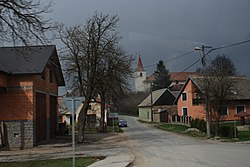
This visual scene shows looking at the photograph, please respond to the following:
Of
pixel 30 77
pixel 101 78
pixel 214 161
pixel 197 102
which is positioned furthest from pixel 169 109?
pixel 214 161

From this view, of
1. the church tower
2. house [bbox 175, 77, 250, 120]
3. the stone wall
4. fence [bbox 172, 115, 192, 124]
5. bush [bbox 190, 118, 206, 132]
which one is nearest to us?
the stone wall

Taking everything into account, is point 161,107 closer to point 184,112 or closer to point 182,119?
point 182,119

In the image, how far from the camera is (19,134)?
27094 mm

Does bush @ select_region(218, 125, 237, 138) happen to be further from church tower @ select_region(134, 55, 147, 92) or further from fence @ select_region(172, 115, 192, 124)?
church tower @ select_region(134, 55, 147, 92)

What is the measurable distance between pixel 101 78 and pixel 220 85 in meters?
11.1

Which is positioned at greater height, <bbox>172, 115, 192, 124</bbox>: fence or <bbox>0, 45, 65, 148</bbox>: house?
<bbox>0, 45, 65, 148</bbox>: house

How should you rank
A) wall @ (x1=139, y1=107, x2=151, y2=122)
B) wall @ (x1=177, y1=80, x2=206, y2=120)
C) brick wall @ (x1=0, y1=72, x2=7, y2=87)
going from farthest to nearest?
wall @ (x1=139, y1=107, x2=151, y2=122) < wall @ (x1=177, y1=80, x2=206, y2=120) < brick wall @ (x1=0, y1=72, x2=7, y2=87)

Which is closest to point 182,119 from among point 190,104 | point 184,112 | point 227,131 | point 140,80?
point 184,112

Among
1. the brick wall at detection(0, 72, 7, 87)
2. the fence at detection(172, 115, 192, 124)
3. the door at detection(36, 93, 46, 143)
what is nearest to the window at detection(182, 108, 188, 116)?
the fence at detection(172, 115, 192, 124)

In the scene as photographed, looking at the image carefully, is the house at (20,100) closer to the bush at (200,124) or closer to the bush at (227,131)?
the bush at (227,131)

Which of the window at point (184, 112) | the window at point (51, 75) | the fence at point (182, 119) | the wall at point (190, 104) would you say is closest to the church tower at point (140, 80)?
the fence at point (182, 119)

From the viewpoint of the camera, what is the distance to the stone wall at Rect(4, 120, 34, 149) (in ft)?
88.8

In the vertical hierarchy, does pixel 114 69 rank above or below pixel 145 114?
above

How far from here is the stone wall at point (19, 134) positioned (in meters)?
27.1
